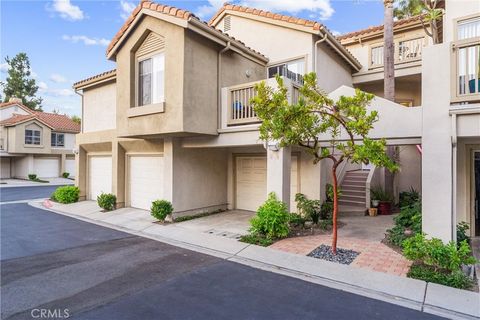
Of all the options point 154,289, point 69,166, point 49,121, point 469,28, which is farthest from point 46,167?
point 469,28

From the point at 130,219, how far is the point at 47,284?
5.84 meters

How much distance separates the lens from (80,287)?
5.44 meters

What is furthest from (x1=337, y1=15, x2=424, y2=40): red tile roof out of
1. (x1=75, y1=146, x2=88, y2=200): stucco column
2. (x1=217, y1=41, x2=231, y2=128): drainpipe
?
(x1=75, y1=146, x2=88, y2=200): stucco column

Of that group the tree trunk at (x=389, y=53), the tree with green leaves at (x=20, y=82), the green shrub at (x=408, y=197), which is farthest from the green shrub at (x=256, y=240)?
the tree with green leaves at (x=20, y=82)

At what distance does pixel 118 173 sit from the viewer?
1338cm

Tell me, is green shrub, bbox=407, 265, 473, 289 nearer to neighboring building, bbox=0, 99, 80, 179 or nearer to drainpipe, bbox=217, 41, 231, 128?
drainpipe, bbox=217, 41, 231, 128

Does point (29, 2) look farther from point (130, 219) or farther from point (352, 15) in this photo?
point (352, 15)

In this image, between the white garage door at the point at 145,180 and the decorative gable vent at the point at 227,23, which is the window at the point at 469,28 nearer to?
the decorative gable vent at the point at 227,23

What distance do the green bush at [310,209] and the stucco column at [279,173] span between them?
5.34 ft

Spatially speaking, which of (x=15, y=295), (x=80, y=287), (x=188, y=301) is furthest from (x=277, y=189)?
(x=15, y=295)

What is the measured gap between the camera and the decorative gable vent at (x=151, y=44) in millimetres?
10406

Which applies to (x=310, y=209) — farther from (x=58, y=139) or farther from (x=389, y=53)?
(x=58, y=139)

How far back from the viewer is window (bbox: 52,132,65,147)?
32719 millimetres

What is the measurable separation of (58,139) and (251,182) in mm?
29769
